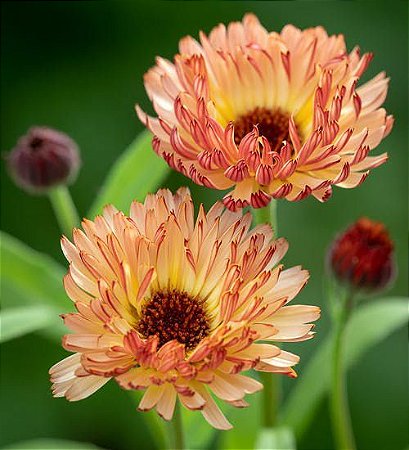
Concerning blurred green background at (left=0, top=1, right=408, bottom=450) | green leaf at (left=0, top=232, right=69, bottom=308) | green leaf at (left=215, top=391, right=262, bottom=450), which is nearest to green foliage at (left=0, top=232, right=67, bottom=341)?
green leaf at (left=0, top=232, right=69, bottom=308)

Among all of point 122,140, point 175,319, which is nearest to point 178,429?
point 175,319

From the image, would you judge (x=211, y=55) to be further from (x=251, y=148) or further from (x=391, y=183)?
(x=391, y=183)

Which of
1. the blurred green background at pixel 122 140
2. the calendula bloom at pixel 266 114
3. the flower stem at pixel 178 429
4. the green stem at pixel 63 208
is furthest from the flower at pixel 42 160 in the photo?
the blurred green background at pixel 122 140

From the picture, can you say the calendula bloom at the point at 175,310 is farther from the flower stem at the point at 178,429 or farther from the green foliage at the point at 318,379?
the green foliage at the point at 318,379

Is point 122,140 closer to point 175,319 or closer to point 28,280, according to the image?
point 28,280

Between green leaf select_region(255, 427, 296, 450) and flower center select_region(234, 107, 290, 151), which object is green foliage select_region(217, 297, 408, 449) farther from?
flower center select_region(234, 107, 290, 151)

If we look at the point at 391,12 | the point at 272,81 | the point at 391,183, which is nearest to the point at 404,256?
the point at 391,183
